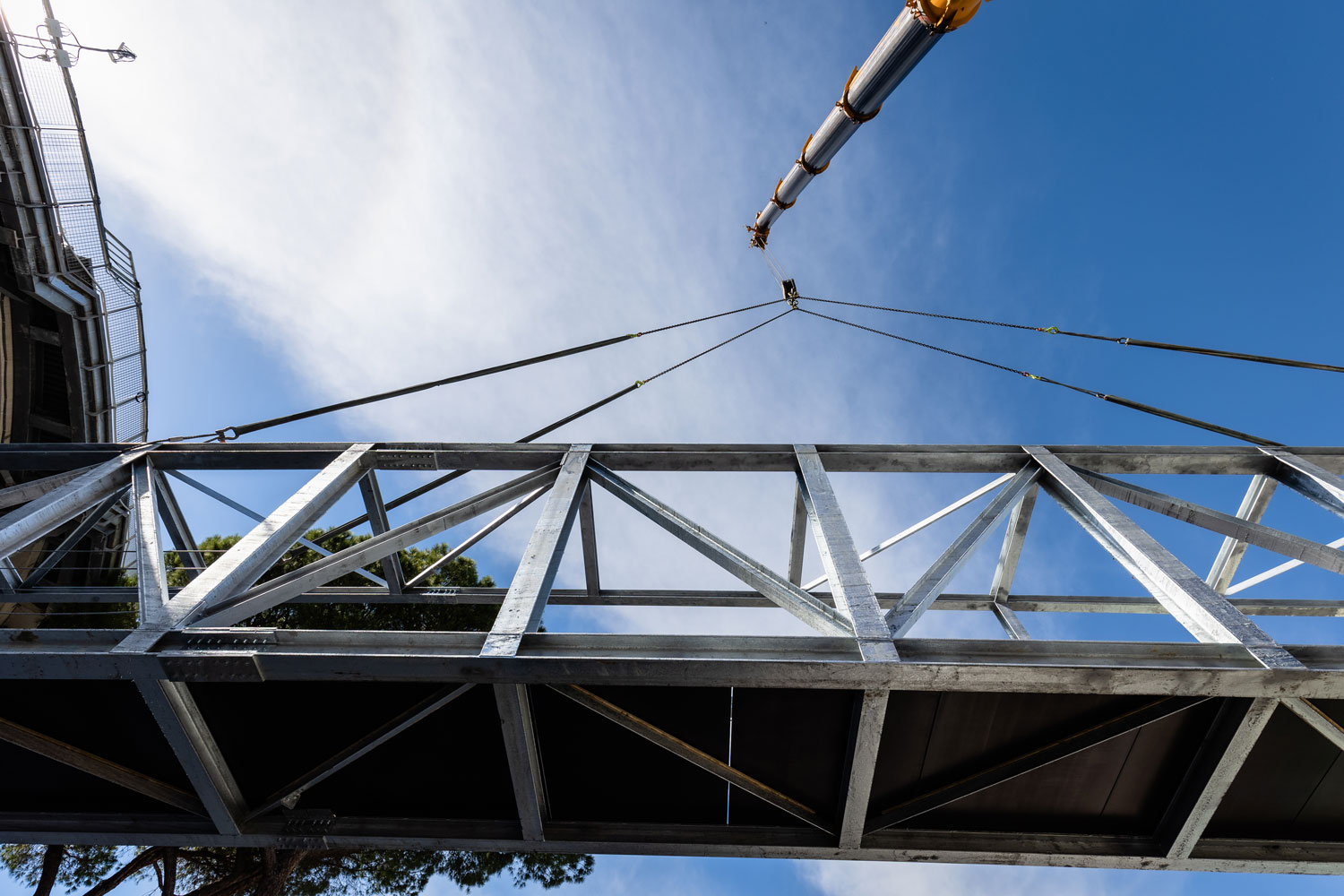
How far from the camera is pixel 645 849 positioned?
5.54 m

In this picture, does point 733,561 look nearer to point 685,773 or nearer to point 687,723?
point 687,723

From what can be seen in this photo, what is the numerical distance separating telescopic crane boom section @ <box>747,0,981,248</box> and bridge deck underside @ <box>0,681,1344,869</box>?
30.2 feet

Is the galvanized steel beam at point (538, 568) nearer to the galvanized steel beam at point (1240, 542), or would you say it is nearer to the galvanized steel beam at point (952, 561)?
the galvanized steel beam at point (952, 561)

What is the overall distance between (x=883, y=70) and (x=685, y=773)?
1081cm

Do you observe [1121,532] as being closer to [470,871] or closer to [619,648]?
[619,648]

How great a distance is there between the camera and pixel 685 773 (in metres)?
5.44

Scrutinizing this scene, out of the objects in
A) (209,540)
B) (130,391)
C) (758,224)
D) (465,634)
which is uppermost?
(758,224)

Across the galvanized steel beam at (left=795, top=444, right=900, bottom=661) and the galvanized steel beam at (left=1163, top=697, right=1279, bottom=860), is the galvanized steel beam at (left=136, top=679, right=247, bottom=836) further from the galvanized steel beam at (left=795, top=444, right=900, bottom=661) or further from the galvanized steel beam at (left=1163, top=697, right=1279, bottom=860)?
the galvanized steel beam at (left=1163, top=697, right=1279, bottom=860)

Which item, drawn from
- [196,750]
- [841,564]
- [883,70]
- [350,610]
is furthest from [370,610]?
[883,70]

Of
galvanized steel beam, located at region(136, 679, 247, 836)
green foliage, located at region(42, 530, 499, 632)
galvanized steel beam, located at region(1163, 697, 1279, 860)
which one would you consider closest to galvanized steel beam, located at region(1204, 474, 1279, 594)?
galvanized steel beam, located at region(1163, 697, 1279, 860)

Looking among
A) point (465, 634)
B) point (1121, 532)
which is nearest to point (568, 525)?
point (465, 634)

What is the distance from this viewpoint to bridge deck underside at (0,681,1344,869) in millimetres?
4934

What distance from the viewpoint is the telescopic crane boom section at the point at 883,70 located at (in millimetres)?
9328

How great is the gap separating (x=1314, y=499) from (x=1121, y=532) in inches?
110
